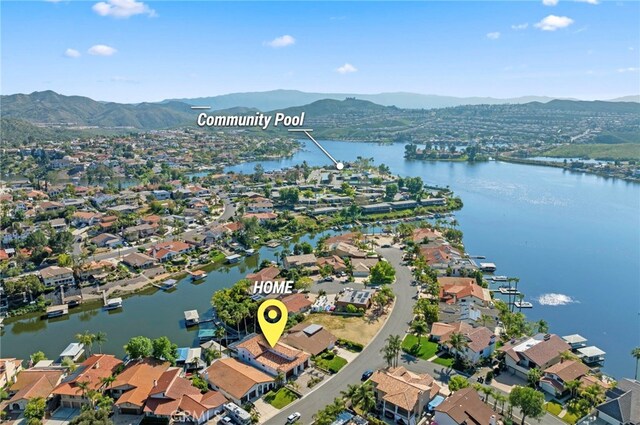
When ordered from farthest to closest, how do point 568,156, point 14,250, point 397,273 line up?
point 568,156
point 14,250
point 397,273

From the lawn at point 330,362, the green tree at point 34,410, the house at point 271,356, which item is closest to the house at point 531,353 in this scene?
the lawn at point 330,362

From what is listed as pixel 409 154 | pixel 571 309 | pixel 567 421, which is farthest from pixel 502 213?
pixel 409 154

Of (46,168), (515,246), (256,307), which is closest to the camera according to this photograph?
(256,307)

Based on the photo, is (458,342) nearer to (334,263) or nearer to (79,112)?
(334,263)

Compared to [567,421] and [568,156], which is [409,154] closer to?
[568,156]

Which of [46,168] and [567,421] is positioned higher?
[46,168]

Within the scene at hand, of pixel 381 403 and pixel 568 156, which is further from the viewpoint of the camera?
pixel 568 156
